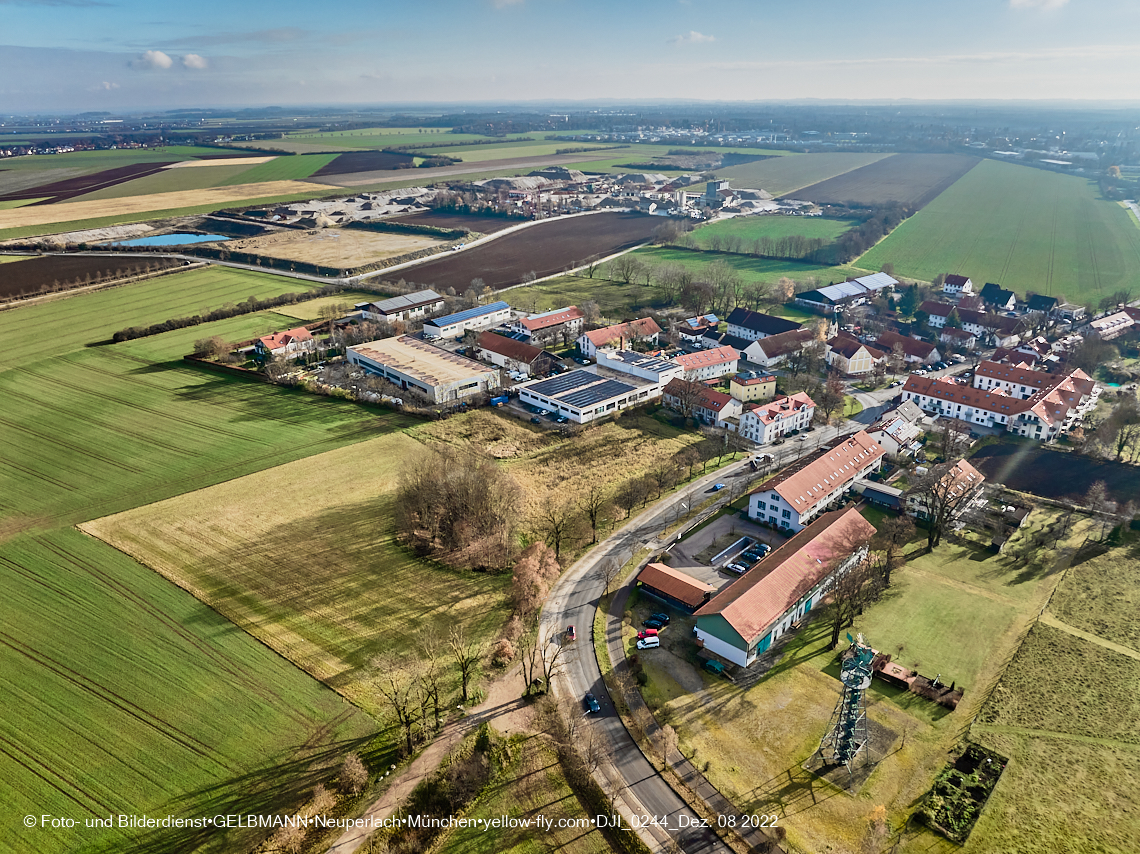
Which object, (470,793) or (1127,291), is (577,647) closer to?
(470,793)

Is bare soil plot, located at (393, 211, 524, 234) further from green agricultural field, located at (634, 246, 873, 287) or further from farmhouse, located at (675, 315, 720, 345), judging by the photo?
farmhouse, located at (675, 315, 720, 345)

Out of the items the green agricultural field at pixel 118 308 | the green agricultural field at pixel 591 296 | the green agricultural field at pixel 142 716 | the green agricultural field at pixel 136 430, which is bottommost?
the green agricultural field at pixel 142 716

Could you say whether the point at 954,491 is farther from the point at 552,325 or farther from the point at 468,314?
the point at 468,314

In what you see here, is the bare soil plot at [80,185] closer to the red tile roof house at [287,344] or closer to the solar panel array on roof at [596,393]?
the red tile roof house at [287,344]

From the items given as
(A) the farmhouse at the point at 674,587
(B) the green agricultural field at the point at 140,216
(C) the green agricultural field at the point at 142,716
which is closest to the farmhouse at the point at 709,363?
(A) the farmhouse at the point at 674,587

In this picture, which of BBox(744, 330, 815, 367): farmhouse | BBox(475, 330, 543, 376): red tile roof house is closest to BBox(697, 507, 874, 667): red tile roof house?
BBox(744, 330, 815, 367): farmhouse

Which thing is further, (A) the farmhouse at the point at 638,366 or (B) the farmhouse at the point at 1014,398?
(A) the farmhouse at the point at 638,366
